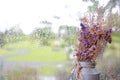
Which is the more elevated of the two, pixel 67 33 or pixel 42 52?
pixel 67 33

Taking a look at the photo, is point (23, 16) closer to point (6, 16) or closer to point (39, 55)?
point (6, 16)

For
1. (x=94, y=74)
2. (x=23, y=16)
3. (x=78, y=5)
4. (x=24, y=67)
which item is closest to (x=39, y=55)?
(x=24, y=67)

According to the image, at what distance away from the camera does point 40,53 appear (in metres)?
2.47

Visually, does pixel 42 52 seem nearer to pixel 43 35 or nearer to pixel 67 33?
pixel 43 35

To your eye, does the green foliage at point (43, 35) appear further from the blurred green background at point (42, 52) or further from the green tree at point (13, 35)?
the green tree at point (13, 35)

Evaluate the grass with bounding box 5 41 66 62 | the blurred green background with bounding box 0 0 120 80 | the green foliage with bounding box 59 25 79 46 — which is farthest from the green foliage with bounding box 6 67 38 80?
the green foliage with bounding box 59 25 79 46

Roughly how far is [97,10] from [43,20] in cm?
47

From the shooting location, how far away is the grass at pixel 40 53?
2436 millimetres

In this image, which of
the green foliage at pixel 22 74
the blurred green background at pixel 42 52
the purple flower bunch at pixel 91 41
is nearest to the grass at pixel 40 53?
the blurred green background at pixel 42 52

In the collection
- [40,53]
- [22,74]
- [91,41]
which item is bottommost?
A: [22,74]

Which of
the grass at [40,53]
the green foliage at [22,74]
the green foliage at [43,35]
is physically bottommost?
the green foliage at [22,74]

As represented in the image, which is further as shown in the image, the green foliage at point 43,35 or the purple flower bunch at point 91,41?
the green foliage at point 43,35

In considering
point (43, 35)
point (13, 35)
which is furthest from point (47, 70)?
point (13, 35)

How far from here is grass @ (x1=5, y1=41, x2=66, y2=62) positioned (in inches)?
95.9
